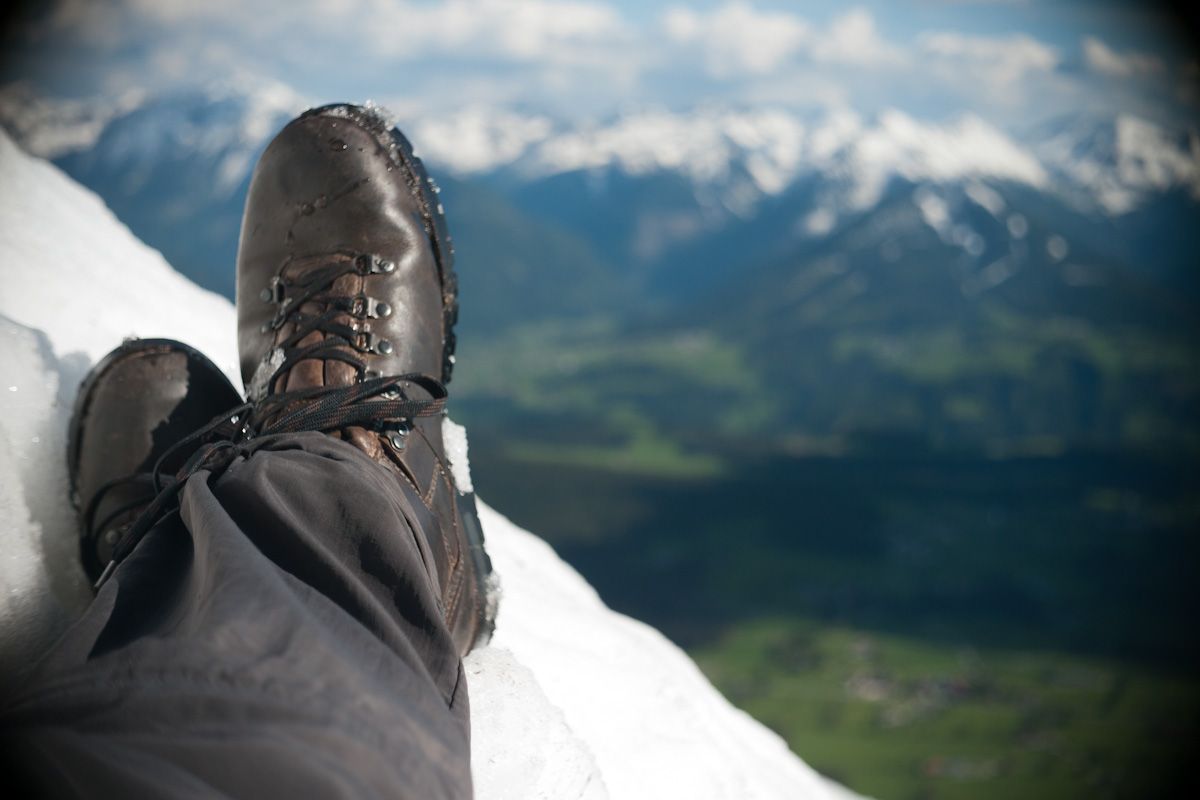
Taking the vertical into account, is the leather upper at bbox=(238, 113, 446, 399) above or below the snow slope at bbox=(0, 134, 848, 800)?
above

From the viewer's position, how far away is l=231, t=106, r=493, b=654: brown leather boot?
69.6 inches

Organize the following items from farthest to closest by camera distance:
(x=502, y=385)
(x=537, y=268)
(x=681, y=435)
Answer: (x=537, y=268) → (x=502, y=385) → (x=681, y=435)

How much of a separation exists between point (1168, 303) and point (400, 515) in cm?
13201

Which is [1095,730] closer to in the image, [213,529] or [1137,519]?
[1137,519]

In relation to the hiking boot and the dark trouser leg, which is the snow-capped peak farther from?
the dark trouser leg

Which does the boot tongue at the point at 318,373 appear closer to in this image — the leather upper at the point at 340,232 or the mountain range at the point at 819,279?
the leather upper at the point at 340,232

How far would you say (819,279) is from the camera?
457 feet

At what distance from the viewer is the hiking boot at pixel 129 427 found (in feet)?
6.15

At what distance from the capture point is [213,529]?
3.94 feet

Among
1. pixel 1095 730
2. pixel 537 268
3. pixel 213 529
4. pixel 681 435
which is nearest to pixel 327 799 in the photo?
pixel 213 529

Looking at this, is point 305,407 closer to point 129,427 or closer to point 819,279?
point 129,427

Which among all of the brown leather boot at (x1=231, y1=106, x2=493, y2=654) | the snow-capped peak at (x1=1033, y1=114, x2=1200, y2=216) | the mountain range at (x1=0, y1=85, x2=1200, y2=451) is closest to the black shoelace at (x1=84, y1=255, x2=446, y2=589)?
the brown leather boot at (x1=231, y1=106, x2=493, y2=654)

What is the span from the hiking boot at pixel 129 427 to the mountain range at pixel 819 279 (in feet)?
190

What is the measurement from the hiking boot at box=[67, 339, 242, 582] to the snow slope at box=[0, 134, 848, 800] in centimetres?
6
